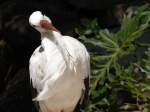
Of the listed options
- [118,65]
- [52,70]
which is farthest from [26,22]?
[52,70]

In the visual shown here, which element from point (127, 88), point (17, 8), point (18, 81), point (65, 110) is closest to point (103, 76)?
point (127, 88)

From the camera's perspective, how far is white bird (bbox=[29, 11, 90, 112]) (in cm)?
326

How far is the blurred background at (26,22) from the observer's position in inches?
207

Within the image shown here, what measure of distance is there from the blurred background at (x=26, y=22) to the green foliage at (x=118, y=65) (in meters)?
0.89

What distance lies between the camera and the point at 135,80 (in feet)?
13.6

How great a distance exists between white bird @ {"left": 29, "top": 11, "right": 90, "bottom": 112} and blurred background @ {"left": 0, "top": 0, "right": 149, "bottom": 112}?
163cm

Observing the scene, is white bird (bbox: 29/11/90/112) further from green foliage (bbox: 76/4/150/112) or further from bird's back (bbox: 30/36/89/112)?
green foliage (bbox: 76/4/150/112)

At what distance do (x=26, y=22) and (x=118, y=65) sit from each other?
1.44m

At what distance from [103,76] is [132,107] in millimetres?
459

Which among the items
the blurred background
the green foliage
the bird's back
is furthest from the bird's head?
the blurred background

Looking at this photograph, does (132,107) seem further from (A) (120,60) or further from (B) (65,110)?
(B) (65,110)

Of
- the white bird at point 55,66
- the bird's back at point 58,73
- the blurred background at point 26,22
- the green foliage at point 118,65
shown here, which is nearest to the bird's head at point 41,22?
the white bird at point 55,66

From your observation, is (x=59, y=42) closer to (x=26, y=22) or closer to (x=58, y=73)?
(x=58, y=73)

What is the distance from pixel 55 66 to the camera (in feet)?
10.8
